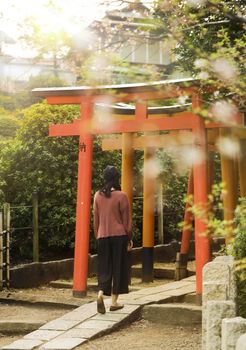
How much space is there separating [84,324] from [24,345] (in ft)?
3.11

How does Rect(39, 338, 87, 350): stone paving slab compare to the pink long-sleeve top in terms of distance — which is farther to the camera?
the pink long-sleeve top

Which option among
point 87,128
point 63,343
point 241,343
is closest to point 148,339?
point 63,343

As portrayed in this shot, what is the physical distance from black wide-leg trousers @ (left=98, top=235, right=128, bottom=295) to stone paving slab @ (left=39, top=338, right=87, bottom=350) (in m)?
1.21

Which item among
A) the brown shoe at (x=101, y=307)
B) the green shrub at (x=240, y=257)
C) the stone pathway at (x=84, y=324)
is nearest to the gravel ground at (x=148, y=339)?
the stone pathway at (x=84, y=324)

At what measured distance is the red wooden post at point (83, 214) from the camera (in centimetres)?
982

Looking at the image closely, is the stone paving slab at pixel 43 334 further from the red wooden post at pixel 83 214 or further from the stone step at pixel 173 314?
the red wooden post at pixel 83 214

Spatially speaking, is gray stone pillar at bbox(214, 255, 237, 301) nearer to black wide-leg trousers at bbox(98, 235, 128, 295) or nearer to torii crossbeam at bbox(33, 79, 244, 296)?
black wide-leg trousers at bbox(98, 235, 128, 295)

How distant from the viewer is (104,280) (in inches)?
321

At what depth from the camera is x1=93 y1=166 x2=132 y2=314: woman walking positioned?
816 centimetres

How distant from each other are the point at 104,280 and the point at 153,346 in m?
1.36

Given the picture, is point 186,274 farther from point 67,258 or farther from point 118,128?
point 118,128

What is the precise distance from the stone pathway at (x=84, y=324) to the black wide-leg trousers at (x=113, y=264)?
0.31 metres

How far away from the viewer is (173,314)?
26.9 ft

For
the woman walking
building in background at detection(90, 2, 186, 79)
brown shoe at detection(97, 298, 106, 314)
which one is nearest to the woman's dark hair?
the woman walking
